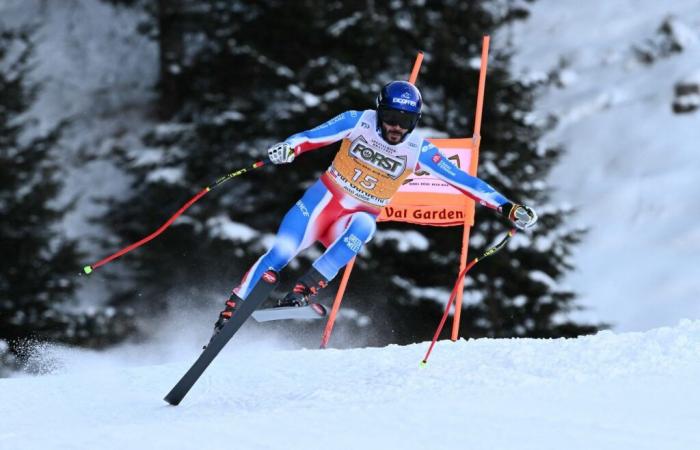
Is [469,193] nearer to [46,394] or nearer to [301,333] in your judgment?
[46,394]

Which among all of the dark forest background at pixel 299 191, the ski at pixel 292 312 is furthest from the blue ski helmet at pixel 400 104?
the dark forest background at pixel 299 191

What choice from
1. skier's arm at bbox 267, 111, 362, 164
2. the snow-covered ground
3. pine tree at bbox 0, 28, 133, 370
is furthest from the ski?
the snow-covered ground

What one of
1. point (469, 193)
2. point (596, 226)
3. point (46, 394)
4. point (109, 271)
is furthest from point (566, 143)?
point (46, 394)

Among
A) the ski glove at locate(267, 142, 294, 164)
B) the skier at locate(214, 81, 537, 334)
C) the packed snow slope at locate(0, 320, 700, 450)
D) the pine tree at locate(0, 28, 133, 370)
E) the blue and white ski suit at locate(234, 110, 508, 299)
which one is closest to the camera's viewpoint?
the packed snow slope at locate(0, 320, 700, 450)

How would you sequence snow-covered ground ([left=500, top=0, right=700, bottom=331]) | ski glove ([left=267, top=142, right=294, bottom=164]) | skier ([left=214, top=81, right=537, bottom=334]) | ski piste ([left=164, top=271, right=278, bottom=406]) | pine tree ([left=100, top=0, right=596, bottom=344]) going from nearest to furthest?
ski piste ([left=164, top=271, right=278, bottom=406]) < ski glove ([left=267, top=142, right=294, bottom=164]) < skier ([left=214, top=81, right=537, bottom=334]) < pine tree ([left=100, top=0, right=596, bottom=344]) < snow-covered ground ([left=500, top=0, right=700, bottom=331])

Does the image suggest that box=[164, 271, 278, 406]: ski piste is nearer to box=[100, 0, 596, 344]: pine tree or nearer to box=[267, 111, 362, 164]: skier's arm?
box=[267, 111, 362, 164]: skier's arm

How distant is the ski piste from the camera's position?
17.2 feet

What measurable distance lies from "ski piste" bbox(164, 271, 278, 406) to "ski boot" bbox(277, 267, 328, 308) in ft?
0.43

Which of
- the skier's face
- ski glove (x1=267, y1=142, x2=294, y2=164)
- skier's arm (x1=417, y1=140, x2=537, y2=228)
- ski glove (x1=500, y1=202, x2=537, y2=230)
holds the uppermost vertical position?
the skier's face

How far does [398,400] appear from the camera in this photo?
4852mm

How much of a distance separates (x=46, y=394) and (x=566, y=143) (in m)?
13.3

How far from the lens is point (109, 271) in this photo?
1445 cm

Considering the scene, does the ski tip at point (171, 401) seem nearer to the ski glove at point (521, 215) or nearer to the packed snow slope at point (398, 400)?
the packed snow slope at point (398, 400)

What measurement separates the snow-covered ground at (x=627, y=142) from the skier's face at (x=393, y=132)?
767 cm
